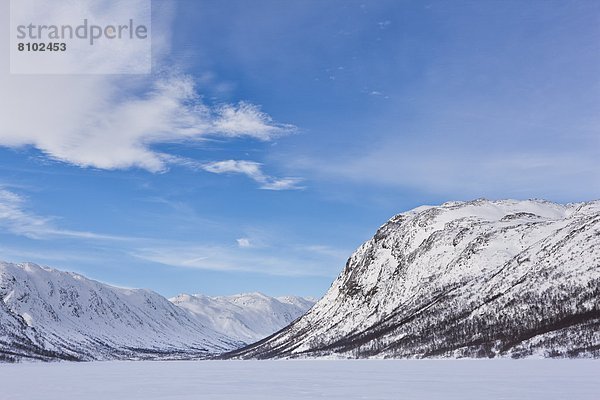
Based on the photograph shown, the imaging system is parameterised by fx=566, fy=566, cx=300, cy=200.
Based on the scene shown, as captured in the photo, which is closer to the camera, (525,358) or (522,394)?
(522,394)

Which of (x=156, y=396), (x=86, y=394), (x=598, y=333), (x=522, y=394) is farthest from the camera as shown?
(x=598, y=333)

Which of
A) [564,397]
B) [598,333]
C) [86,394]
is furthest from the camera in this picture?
[598,333]

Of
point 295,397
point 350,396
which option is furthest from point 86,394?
point 350,396

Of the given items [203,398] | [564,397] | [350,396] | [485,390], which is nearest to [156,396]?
[203,398]

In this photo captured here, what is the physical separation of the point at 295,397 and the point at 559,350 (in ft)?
578

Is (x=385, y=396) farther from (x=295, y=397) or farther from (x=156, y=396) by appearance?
(x=156, y=396)

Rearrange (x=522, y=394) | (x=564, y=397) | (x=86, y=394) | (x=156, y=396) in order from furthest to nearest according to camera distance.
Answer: (x=86, y=394) → (x=156, y=396) → (x=522, y=394) → (x=564, y=397)

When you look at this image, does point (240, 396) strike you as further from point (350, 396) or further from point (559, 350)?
point (559, 350)

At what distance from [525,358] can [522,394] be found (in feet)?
542

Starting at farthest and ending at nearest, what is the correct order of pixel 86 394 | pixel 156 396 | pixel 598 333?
pixel 598 333 → pixel 86 394 → pixel 156 396

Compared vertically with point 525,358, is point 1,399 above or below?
above

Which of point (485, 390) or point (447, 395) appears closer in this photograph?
point (447, 395)

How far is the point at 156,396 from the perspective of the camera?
53844mm

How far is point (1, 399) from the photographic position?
170 ft
